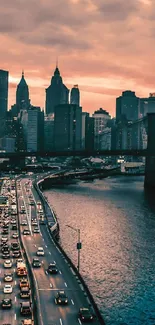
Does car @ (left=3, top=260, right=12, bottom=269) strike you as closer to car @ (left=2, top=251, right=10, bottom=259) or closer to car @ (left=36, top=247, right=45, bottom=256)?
car @ (left=2, top=251, right=10, bottom=259)

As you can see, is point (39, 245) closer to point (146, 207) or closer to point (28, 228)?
point (28, 228)

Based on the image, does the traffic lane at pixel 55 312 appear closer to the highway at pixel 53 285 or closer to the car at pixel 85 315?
the highway at pixel 53 285

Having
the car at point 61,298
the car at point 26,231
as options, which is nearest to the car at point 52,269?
the car at point 61,298

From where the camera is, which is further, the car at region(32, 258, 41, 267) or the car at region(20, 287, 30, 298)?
the car at region(32, 258, 41, 267)

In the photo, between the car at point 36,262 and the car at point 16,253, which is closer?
the car at point 36,262

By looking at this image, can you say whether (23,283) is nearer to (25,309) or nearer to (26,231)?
(25,309)

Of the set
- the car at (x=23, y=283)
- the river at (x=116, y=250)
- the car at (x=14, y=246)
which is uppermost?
the car at (x=14, y=246)

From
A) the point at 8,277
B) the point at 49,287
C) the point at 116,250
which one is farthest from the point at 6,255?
the point at 116,250

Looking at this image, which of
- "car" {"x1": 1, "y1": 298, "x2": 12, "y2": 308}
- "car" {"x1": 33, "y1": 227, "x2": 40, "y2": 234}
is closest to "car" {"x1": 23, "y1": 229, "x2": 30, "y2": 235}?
"car" {"x1": 33, "y1": 227, "x2": 40, "y2": 234}
